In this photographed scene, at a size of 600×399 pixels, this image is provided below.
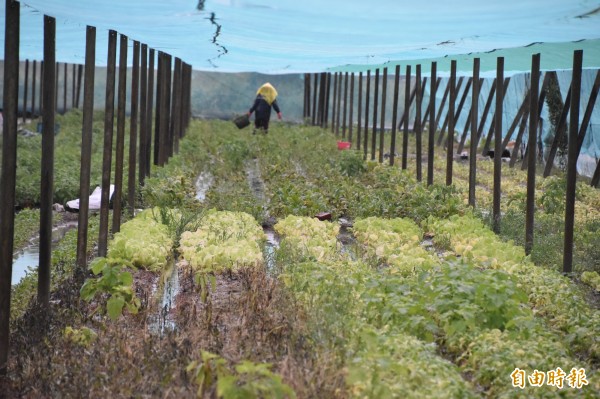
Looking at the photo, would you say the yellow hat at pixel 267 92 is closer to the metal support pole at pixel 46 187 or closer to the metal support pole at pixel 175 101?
the metal support pole at pixel 175 101

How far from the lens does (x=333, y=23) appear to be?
337 inches

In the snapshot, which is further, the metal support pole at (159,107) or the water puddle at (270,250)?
the metal support pole at (159,107)

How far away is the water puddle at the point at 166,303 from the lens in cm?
670

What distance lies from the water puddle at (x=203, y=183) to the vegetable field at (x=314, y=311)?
2.67 metres

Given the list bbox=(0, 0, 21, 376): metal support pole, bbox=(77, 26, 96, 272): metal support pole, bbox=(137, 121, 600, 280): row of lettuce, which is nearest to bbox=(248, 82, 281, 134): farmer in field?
bbox=(137, 121, 600, 280): row of lettuce

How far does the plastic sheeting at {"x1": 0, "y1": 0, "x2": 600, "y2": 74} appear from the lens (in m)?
7.24

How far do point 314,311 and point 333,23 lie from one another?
325cm

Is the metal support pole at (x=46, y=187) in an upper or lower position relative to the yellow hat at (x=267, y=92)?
lower

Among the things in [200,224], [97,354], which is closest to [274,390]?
[97,354]

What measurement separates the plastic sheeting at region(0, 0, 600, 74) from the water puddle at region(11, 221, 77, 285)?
96.6 inches

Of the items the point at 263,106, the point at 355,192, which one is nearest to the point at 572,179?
the point at 355,192

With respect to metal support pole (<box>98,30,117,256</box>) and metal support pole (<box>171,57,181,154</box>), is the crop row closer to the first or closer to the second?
metal support pole (<box>98,30,117,256</box>)

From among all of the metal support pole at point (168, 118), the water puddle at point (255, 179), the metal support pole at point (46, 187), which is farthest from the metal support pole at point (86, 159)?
the metal support pole at point (168, 118)

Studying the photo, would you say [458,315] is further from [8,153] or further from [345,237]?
[345,237]
